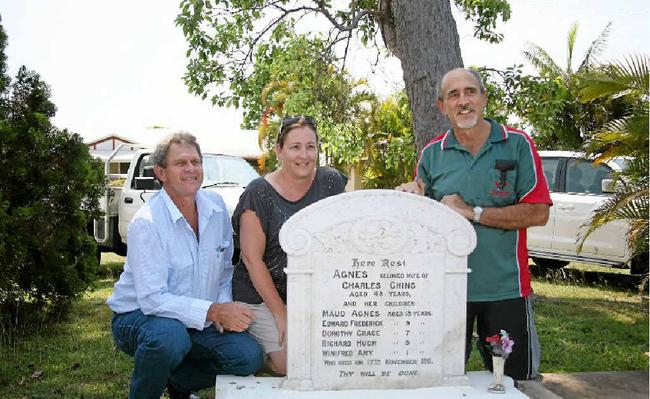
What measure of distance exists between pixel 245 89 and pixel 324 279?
5.34 m

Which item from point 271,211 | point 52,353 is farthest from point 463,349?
point 52,353

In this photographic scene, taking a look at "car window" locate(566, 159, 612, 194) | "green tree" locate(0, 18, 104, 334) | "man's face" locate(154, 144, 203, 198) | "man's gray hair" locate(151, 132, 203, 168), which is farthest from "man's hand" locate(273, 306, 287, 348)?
"car window" locate(566, 159, 612, 194)

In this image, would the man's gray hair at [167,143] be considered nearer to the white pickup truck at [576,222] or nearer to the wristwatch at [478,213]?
the wristwatch at [478,213]

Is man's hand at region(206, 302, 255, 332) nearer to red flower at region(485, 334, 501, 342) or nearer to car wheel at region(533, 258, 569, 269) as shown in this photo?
red flower at region(485, 334, 501, 342)

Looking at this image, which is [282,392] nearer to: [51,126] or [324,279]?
[324,279]

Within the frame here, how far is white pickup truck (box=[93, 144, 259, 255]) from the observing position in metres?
9.35

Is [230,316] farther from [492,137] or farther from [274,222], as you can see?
[492,137]

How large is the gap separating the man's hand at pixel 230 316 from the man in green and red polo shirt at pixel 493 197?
98 cm

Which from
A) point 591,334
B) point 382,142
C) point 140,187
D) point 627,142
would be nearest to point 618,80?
point 627,142

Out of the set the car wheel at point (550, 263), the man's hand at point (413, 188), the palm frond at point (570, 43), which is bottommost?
the car wheel at point (550, 263)

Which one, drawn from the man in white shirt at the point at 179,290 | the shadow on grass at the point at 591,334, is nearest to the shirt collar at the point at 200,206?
the man in white shirt at the point at 179,290

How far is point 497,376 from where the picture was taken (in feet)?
10.8

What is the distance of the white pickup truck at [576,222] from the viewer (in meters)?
9.09

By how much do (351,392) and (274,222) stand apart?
0.89 metres
